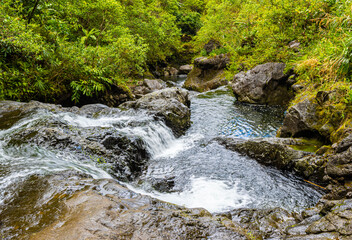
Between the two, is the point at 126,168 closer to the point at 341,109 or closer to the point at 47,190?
the point at 47,190

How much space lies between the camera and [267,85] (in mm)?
11172

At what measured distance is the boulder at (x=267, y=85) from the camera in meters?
10.9

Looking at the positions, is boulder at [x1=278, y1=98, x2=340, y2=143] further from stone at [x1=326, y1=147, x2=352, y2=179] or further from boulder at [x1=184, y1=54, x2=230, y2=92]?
boulder at [x1=184, y1=54, x2=230, y2=92]

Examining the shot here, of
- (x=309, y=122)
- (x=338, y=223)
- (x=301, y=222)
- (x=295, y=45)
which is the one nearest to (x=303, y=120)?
(x=309, y=122)

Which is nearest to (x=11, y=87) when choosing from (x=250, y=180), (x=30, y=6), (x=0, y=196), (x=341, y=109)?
(x=30, y=6)

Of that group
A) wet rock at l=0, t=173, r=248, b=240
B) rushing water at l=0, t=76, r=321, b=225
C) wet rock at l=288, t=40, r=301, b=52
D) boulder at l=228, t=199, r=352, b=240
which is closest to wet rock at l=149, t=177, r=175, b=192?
rushing water at l=0, t=76, r=321, b=225

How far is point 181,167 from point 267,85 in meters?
8.31

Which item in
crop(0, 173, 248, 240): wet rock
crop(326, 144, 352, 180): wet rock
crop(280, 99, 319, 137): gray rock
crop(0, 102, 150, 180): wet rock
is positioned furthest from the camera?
crop(280, 99, 319, 137): gray rock

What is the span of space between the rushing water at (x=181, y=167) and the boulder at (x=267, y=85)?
3459 mm

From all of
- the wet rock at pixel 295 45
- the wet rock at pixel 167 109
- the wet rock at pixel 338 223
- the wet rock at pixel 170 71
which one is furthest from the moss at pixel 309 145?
the wet rock at pixel 170 71

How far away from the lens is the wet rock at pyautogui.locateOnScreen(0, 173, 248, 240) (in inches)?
79.8

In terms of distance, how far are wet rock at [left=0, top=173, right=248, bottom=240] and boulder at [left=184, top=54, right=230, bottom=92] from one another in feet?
51.2

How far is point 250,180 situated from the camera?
15.8ft

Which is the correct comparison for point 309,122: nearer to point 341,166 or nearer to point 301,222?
point 341,166
